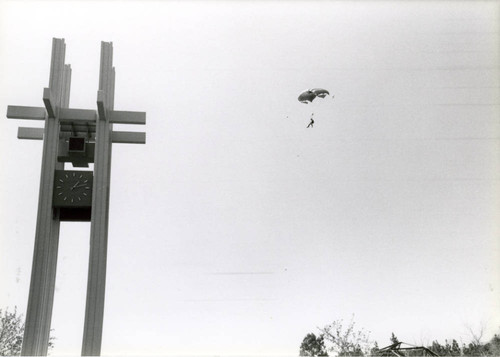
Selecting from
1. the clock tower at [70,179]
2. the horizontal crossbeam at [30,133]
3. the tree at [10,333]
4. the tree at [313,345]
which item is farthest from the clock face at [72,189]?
the tree at [313,345]

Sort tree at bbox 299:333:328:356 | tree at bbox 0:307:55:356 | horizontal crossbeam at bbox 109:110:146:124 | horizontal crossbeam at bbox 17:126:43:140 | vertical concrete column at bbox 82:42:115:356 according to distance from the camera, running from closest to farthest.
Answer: vertical concrete column at bbox 82:42:115:356 < horizontal crossbeam at bbox 109:110:146:124 < horizontal crossbeam at bbox 17:126:43:140 < tree at bbox 0:307:55:356 < tree at bbox 299:333:328:356

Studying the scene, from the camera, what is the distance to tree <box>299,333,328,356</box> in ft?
83.4

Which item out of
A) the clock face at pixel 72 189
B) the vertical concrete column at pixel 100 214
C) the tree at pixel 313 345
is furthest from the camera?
the tree at pixel 313 345

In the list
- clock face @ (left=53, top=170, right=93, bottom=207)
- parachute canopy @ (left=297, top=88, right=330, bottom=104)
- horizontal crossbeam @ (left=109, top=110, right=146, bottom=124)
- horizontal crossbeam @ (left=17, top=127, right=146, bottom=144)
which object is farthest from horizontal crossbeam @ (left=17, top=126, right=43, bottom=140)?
parachute canopy @ (left=297, top=88, right=330, bottom=104)

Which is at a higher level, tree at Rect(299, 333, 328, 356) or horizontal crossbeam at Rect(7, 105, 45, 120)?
horizontal crossbeam at Rect(7, 105, 45, 120)

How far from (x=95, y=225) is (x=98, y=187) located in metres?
0.93

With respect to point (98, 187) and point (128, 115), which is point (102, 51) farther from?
point (98, 187)

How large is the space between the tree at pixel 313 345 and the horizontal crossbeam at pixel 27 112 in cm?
1466

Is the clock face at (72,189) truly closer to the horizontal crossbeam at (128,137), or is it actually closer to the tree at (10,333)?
the horizontal crossbeam at (128,137)

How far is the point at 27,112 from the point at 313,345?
50.1ft

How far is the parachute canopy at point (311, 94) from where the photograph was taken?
16.8 metres

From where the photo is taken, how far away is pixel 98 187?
1517 centimetres

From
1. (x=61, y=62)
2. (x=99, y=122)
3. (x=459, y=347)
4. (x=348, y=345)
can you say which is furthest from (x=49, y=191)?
(x=459, y=347)

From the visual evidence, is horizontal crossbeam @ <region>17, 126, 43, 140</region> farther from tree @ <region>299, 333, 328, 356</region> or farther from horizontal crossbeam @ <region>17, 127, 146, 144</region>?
tree @ <region>299, 333, 328, 356</region>
